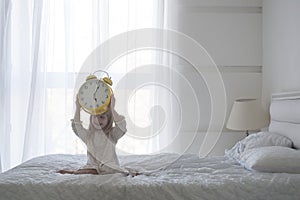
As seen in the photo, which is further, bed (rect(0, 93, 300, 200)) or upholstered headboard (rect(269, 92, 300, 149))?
upholstered headboard (rect(269, 92, 300, 149))

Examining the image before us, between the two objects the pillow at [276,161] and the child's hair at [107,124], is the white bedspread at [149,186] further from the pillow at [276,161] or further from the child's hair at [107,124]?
the child's hair at [107,124]

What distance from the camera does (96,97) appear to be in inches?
76.5

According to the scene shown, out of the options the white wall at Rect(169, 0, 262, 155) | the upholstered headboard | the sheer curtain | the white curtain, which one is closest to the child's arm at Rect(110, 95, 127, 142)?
the upholstered headboard

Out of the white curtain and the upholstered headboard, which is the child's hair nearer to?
the upholstered headboard

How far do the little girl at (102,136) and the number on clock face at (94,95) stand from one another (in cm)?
7

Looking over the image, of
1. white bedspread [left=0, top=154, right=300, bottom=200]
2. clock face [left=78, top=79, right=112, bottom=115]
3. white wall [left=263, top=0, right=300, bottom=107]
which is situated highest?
white wall [left=263, top=0, right=300, bottom=107]

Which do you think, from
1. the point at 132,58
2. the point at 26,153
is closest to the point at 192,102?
the point at 132,58

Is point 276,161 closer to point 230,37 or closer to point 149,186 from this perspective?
point 149,186

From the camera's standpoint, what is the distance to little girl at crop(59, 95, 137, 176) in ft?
6.64

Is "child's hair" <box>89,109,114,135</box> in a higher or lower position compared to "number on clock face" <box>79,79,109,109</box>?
lower

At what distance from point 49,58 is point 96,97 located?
1785mm

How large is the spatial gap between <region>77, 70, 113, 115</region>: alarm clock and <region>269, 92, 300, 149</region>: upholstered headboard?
129 cm

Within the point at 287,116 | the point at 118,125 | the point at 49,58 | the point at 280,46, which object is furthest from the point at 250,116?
the point at 49,58

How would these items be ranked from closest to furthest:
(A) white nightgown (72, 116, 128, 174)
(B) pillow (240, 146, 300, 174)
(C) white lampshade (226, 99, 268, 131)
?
(B) pillow (240, 146, 300, 174), (A) white nightgown (72, 116, 128, 174), (C) white lampshade (226, 99, 268, 131)
